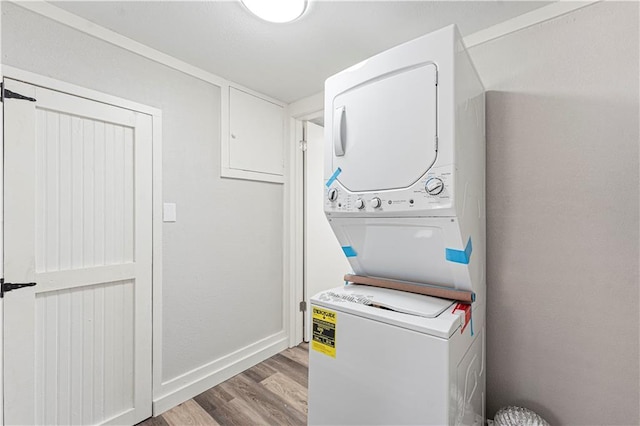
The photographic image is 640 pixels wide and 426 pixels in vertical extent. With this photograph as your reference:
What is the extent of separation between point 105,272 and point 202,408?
3.60 feet

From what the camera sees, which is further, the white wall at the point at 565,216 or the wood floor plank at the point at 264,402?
the wood floor plank at the point at 264,402

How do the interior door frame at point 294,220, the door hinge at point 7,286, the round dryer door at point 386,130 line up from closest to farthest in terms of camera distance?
the round dryer door at point 386,130, the door hinge at point 7,286, the interior door frame at point 294,220

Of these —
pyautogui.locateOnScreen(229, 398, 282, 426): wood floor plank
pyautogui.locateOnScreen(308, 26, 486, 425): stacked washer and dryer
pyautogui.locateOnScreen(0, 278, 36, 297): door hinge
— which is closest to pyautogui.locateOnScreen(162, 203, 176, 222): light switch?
pyautogui.locateOnScreen(0, 278, 36, 297): door hinge

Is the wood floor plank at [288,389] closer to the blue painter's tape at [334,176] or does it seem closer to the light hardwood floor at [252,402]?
the light hardwood floor at [252,402]

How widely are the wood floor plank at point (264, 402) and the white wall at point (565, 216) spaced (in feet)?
3.86

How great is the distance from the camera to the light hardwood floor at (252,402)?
1.83m

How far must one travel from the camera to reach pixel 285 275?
110 inches

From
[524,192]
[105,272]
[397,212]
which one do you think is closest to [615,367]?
[524,192]

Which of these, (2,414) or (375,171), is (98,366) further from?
(375,171)

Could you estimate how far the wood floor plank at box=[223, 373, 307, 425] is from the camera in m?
1.84

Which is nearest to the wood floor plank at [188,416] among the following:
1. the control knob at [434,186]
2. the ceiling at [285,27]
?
the control knob at [434,186]

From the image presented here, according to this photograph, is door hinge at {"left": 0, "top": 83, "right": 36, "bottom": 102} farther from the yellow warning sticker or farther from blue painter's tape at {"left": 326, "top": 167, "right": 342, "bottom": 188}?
the yellow warning sticker

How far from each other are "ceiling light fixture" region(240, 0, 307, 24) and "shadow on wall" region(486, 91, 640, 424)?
112 cm

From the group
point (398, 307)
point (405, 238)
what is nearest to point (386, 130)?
point (405, 238)
